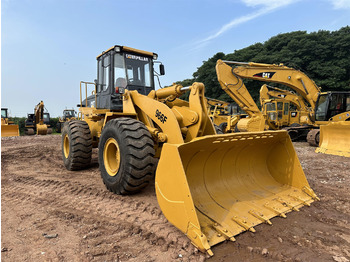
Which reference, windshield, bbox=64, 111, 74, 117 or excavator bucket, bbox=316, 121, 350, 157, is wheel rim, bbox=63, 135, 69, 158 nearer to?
excavator bucket, bbox=316, 121, 350, 157

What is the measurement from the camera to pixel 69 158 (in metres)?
5.48

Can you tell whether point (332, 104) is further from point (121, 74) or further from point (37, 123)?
point (37, 123)

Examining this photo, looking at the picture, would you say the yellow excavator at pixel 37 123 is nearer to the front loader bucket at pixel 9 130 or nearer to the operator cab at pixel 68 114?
the operator cab at pixel 68 114

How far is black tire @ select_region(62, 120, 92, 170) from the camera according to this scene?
5.26m

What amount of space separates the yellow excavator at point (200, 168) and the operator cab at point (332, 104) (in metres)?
8.37

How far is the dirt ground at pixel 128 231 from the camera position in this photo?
2.26m

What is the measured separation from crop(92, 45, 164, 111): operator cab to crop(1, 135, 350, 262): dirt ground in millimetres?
1923

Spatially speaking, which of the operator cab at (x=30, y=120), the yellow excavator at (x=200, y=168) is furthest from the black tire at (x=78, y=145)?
the operator cab at (x=30, y=120)

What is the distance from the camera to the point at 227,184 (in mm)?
3496

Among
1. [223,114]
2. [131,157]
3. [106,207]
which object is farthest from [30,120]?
[131,157]

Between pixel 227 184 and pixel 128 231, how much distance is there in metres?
1.61

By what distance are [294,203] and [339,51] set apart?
2946 centimetres

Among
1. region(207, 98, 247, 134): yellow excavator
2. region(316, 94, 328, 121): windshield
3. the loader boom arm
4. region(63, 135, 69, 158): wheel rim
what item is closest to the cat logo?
region(316, 94, 328, 121): windshield

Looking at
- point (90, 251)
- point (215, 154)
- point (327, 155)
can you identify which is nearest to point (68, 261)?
point (90, 251)
